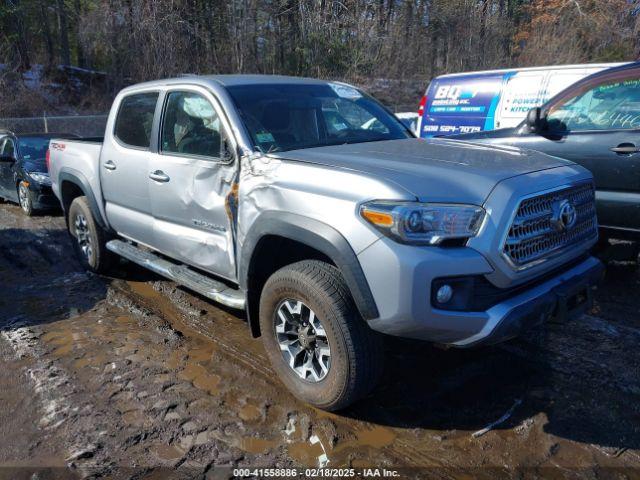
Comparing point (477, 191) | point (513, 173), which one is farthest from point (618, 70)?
point (477, 191)

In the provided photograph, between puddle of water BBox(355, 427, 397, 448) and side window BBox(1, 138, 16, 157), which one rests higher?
side window BBox(1, 138, 16, 157)

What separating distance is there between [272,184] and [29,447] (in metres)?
2.02

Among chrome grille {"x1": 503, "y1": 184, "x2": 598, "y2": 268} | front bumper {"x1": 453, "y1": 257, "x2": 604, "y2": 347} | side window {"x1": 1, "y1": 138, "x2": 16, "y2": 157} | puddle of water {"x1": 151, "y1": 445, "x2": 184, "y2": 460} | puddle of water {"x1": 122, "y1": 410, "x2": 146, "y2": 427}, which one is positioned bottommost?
puddle of water {"x1": 151, "y1": 445, "x2": 184, "y2": 460}

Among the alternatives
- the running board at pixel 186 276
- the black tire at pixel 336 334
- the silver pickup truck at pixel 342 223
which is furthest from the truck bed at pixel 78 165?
the black tire at pixel 336 334

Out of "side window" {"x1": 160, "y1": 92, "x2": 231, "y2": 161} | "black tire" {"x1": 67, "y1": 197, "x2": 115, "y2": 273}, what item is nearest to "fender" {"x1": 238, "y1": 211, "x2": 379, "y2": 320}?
"side window" {"x1": 160, "y1": 92, "x2": 231, "y2": 161}

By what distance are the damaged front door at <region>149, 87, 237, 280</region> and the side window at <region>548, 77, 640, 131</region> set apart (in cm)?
347

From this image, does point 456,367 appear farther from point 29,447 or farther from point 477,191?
point 29,447

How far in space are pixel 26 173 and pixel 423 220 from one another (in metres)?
8.70

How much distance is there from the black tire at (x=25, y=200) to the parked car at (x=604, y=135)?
7.78 m

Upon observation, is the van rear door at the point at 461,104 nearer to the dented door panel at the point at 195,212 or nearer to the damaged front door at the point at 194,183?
the damaged front door at the point at 194,183

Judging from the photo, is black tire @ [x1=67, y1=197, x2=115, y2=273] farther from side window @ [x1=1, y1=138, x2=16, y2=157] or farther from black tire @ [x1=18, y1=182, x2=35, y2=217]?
side window @ [x1=1, y1=138, x2=16, y2=157]

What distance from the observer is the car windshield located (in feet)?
12.3

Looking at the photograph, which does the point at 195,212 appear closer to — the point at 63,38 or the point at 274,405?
the point at 274,405

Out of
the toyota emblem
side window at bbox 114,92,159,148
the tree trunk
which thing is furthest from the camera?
the tree trunk
